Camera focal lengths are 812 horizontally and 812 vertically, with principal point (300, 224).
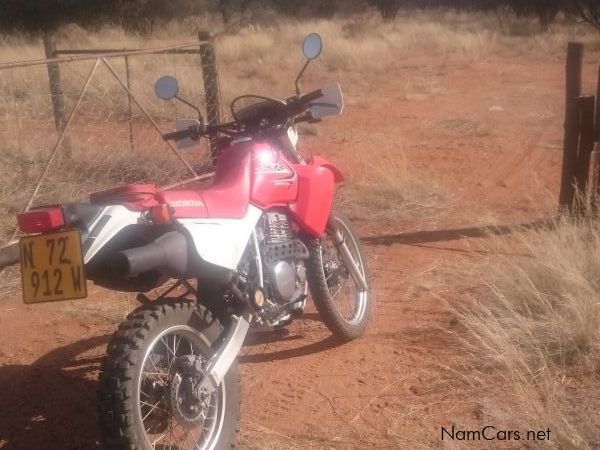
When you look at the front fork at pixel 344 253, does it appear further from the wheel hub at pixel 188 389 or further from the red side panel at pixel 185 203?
the wheel hub at pixel 188 389

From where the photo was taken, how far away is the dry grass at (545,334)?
136 inches

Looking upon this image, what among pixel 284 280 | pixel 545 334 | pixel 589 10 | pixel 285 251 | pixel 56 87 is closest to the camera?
pixel 284 280

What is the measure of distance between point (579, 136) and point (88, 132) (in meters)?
7.28

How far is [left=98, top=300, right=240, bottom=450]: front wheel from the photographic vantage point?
289cm

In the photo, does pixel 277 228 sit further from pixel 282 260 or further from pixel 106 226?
pixel 106 226

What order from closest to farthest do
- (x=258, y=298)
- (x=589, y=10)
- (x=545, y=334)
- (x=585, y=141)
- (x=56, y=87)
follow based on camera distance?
(x=258, y=298)
(x=545, y=334)
(x=585, y=141)
(x=56, y=87)
(x=589, y=10)

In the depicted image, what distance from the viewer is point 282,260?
3.95 metres

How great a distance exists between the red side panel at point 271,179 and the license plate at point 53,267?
1.02 metres

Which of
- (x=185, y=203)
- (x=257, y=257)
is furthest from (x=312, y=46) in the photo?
(x=185, y=203)

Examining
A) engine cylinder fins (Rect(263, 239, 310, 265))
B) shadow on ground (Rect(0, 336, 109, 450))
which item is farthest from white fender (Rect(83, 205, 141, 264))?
shadow on ground (Rect(0, 336, 109, 450))

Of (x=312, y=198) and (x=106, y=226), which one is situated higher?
(x=106, y=226)

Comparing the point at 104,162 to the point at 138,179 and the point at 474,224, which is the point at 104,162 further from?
the point at 474,224

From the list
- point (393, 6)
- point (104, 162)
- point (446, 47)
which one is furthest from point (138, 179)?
point (393, 6)

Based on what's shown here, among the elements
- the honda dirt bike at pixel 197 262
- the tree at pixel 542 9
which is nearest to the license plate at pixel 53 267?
the honda dirt bike at pixel 197 262
